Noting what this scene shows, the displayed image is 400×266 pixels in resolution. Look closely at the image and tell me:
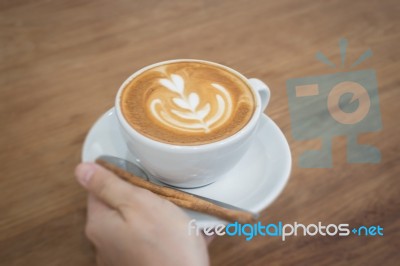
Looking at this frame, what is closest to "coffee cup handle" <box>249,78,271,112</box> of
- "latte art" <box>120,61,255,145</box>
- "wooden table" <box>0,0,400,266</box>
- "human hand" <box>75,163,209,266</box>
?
"latte art" <box>120,61,255,145</box>

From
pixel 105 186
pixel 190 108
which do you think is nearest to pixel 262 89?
pixel 190 108

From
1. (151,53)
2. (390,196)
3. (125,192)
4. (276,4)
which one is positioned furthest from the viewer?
(276,4)

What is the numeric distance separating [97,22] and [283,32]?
52 centimetres

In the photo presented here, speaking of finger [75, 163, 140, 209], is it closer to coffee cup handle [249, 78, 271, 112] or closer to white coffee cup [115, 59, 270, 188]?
white coffee cup [115, 59, 270, 188]

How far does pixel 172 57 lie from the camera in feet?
3.03

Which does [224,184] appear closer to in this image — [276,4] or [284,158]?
[284,158]

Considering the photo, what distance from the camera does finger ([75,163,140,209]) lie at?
502 mm

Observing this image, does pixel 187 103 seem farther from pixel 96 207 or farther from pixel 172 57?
pixel 172 57

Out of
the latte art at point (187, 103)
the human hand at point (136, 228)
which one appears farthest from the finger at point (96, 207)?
the latte art at point (187, 103)

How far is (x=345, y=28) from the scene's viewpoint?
1.02 meters

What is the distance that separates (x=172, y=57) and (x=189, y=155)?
0.48 meters

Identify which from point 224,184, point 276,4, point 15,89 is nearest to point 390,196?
point 224,184

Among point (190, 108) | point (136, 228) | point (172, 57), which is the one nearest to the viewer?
point (136, 228)

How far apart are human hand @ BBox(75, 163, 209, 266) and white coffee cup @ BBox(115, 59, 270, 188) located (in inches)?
2.1
